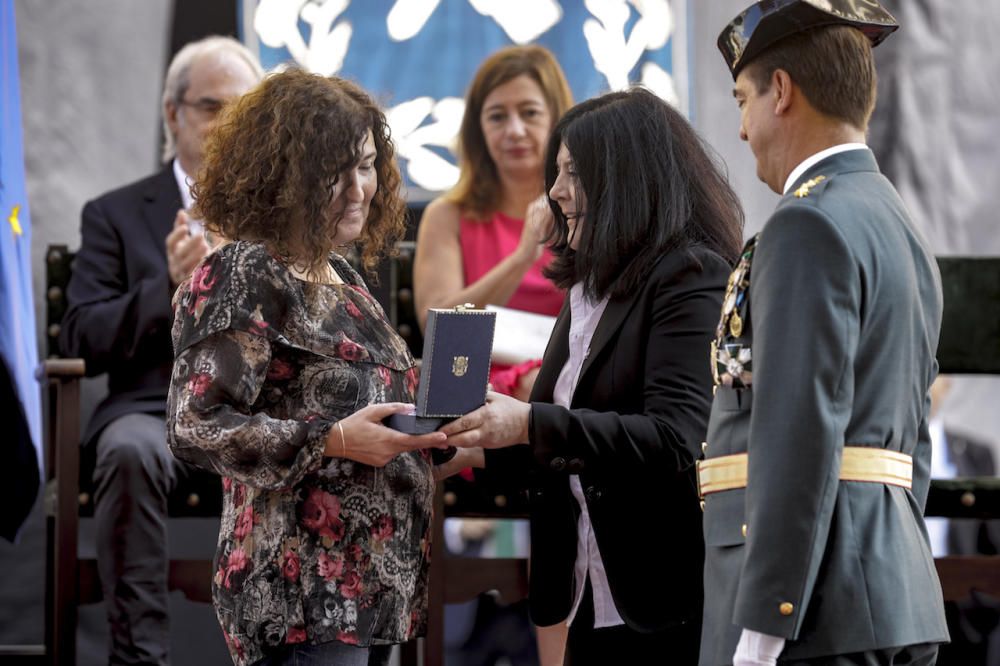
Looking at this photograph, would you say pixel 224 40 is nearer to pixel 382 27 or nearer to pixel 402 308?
pixel 382 27

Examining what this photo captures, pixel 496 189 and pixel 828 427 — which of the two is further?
pixel 496 189

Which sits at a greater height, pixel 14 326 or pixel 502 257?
pixel 502 257

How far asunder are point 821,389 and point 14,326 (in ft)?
8.60

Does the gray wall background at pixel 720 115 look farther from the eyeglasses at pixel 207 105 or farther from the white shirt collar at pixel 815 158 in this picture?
the white shirt collar at pixel 815 158

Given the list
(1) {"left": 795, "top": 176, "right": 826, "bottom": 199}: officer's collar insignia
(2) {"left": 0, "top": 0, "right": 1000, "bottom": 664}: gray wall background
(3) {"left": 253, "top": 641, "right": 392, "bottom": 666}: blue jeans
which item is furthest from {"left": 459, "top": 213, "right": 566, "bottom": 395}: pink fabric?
(1) {"left": 795, "top": 176, "right": 826, "bottom": 199}: officer's collar insignia

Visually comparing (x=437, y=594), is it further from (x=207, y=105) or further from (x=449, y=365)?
(x=207, y=105)

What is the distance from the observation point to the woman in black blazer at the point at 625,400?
2162 mm

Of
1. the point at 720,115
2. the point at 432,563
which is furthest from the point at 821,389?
the point at 720,115

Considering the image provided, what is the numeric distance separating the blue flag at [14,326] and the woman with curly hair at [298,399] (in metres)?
1.65

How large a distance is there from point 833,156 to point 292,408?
0.91 meters

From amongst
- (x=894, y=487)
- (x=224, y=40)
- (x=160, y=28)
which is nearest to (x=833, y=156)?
(x=894, y=487)

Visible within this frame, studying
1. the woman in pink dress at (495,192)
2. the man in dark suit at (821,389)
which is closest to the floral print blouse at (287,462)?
the man in dark suit at (821,389)

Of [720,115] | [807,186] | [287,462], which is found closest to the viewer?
[807,186]

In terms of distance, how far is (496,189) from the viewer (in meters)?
3.86
